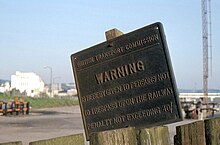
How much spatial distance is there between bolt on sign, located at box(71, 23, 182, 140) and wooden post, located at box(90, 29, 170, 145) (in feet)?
2.46

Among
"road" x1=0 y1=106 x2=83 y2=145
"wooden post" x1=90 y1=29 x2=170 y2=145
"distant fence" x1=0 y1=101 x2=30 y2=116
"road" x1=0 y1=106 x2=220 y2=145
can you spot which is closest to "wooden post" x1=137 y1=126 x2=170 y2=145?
"wooden post" x1=90 y1=29 x2=170 y2=145

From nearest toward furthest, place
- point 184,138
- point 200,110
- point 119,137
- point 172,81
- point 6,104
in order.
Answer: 1. point 119,137
2. point 184,138
3. point 172,81
4. point 200,110
5. point 6,104

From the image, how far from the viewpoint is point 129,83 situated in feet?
14.0

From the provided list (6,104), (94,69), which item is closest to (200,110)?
(6,104)

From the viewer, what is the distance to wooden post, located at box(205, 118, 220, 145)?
132 inches

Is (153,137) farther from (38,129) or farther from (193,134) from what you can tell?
(38,129)

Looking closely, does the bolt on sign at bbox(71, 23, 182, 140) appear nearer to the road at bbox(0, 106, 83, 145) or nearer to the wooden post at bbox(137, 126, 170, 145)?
the wooden post at bbox(137, 126, 170, 145)

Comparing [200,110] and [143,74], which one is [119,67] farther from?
[200,110]

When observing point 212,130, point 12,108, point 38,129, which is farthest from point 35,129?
point 212,130

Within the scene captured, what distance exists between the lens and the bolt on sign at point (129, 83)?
4.09 metres

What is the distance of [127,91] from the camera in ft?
14.0

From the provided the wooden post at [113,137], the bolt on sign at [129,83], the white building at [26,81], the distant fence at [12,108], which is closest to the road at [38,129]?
the bolt on sign at [129,83]

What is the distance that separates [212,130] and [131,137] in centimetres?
77

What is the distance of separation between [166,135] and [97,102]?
123cm
